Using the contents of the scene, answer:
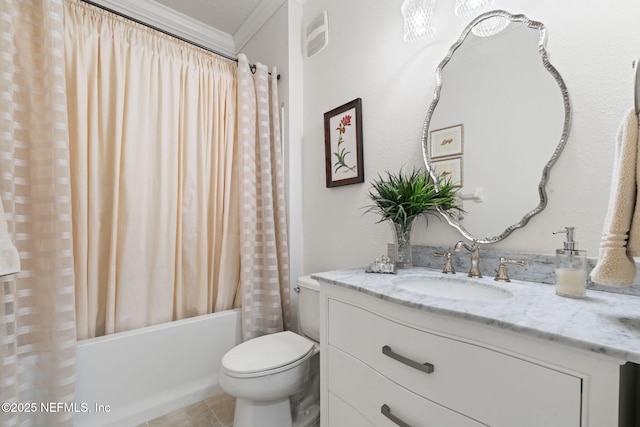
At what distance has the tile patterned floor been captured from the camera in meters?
1.38

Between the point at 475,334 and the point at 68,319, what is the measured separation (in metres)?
1.59

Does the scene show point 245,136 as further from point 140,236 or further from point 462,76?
point 462,76

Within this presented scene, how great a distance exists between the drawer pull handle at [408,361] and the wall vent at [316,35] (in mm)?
1784

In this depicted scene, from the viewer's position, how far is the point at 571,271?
72 centimetres

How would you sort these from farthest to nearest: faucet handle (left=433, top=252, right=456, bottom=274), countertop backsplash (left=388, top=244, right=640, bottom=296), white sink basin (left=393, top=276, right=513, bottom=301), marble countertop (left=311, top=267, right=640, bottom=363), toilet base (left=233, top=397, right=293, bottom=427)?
toilet base (left=233, top=397, right=293, bottom=427), faucet handle (left=433, top=252, right=456, bottom=274), white sink basin (left=393, top=276, right=513, bottom=301), countertop backsplash (left=388, top=244, right=640, bottom=296), marble countertop (left=311, top=267, right=640, bottom=363)

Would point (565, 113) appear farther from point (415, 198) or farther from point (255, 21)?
point (255, 21)

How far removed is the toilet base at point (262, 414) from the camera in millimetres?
1177

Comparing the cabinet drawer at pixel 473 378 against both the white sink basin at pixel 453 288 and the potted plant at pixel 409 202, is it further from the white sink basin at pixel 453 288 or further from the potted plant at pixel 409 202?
the potted plant at pixel 409 202

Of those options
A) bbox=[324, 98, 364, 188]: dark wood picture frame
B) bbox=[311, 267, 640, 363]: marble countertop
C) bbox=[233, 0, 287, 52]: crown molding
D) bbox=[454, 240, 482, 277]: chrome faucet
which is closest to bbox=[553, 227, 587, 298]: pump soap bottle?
bbox=[311, 267, 640, 363]: marble countertop

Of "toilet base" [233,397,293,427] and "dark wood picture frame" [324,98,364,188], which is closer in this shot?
"toilet base" [233,397,293,427]

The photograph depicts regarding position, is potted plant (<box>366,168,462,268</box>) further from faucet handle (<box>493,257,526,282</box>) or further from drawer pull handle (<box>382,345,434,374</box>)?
drawer pull handle (<box>382,345,434,374</box>)

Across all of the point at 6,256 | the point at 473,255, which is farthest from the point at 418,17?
the point at 6,256

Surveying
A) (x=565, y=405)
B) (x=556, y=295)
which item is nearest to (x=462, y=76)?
(x=556, y=295)

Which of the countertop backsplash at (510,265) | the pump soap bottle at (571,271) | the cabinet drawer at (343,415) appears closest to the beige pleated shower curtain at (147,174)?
the cabinet drawer at (343,415)
